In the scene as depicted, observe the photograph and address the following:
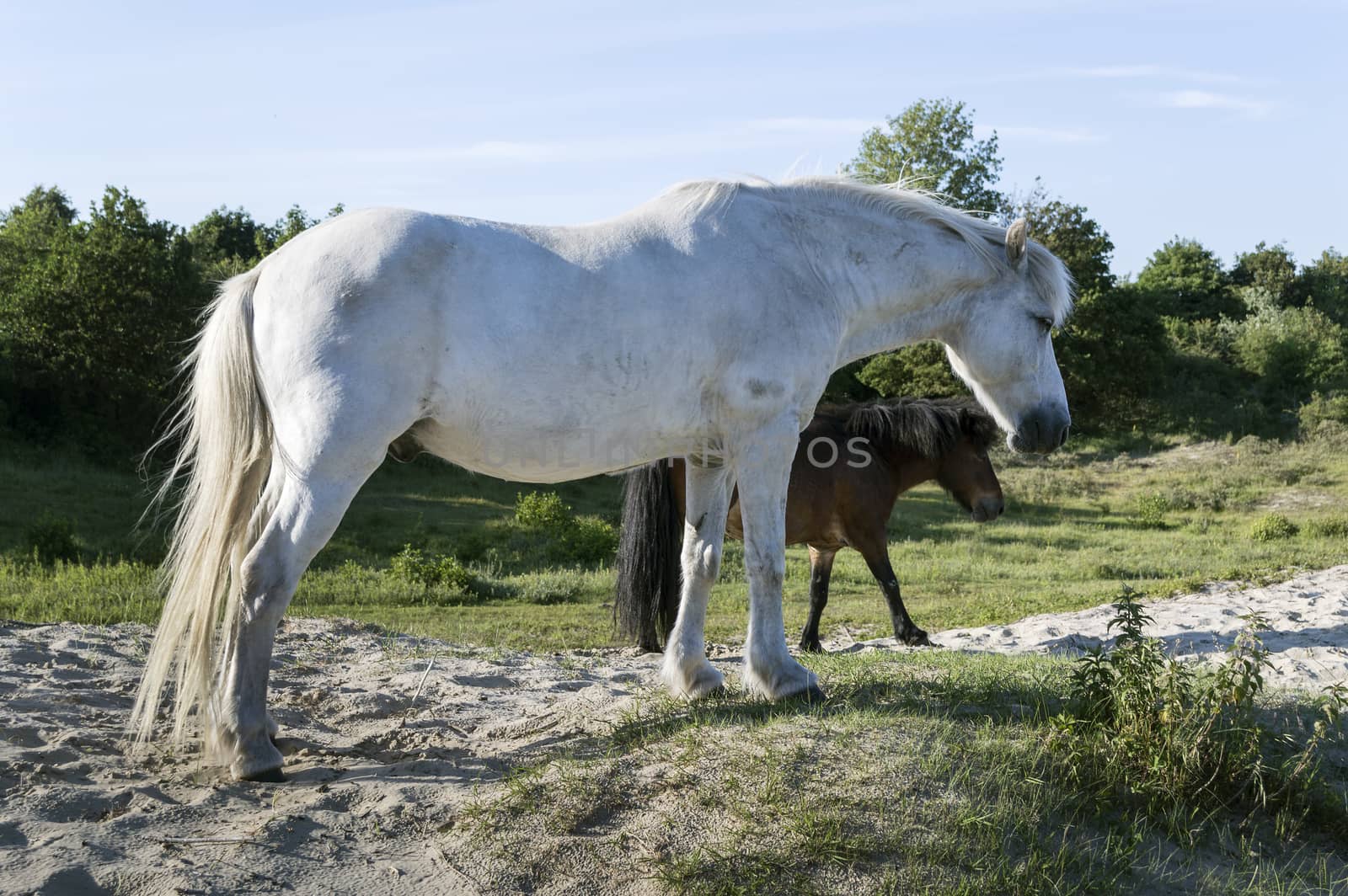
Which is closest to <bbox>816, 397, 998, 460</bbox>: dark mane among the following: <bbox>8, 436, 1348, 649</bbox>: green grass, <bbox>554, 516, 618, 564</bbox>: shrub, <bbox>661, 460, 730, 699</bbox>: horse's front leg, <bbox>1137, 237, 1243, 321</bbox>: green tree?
<bbox>8, 436, 1348, 649</bbox>: green grass

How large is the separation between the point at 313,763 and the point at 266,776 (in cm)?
32

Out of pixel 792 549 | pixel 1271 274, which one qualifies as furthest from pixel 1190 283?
pixel 792 549

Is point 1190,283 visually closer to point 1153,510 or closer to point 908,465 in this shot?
point 1153,510

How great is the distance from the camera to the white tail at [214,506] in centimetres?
420

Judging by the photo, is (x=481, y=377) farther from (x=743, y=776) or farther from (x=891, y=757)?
(x=891, y=757)

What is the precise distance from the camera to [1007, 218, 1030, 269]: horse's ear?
476cm

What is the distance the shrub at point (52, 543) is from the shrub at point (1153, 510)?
16505 mm

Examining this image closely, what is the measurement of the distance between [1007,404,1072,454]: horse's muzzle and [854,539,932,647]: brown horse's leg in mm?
4029

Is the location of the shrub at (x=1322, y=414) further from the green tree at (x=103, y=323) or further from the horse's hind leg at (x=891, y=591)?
the green tree at (x=103, y=323)

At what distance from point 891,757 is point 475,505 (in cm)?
1686

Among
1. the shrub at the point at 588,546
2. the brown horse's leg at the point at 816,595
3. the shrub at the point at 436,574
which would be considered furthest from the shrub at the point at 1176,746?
the shrub at the point at 588,546

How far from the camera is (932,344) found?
94.3ft

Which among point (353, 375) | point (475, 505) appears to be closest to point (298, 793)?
point (353, 375)

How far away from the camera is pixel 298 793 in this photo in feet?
12.9
